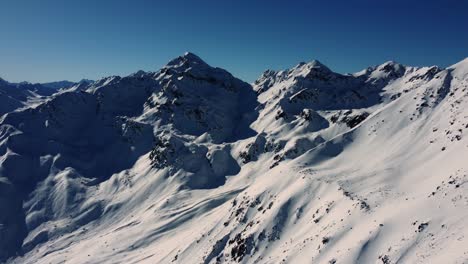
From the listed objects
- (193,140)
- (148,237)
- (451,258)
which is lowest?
(148,237)

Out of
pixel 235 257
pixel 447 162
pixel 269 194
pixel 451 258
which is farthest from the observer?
pixel 269 194

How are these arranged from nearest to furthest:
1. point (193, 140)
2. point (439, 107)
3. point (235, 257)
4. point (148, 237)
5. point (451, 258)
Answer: point (451, 258)
point (235, 257)
point (439, 107)
point (148, 237)
point (193, 140)

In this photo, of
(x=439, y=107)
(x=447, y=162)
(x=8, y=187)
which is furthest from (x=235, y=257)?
(x=8, y=187)

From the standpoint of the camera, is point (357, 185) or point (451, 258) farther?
point (357, 185)

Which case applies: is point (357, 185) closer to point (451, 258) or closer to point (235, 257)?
point (235, 257)

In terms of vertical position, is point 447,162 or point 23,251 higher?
point 447,162

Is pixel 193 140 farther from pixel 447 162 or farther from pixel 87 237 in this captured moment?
pixel 447 162

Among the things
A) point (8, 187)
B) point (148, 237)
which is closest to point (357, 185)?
point (148, 237)
